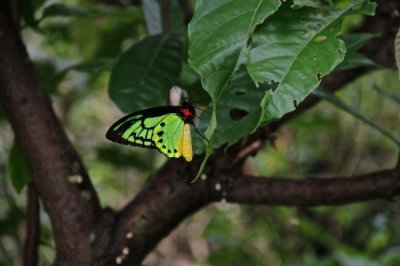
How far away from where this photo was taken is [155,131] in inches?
36.0

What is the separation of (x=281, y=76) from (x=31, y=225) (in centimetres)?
64

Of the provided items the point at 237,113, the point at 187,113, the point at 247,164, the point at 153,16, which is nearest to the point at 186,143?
the point at 187,113

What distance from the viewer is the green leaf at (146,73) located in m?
1.06

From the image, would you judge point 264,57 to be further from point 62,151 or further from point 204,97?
point 62,151

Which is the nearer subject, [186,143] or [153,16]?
[186,143]

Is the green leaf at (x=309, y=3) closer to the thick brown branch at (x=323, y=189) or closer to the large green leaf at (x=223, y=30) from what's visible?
the large green leaf at (x=223, y=30)

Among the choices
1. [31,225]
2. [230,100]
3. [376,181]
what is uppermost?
[230,100]

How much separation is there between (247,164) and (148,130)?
389 mm

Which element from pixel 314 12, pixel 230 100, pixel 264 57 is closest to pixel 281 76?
pixel 264 57

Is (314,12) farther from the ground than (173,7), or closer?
farther from the ground

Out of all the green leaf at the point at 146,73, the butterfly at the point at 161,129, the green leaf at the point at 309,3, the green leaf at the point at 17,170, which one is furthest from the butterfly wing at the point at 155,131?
the green leaf at the point at 17,170

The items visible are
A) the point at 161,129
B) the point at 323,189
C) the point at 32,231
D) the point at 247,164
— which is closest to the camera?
the point at 161,129

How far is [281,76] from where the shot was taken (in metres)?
0.70

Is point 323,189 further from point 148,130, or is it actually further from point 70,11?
point 70,11
